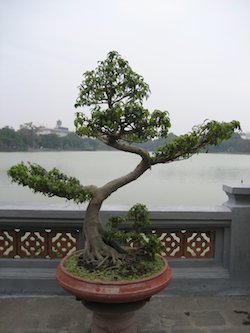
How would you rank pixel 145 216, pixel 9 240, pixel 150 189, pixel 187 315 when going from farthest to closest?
pixel 150 189 < pixel 9 240 < pixel 187 315 < pixel 145 216

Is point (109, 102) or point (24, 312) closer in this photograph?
point (109, 102)

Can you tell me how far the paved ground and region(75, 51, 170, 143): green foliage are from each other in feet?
4.72

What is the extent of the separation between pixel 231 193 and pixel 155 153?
1155 mm

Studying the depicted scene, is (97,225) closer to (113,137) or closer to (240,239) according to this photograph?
(113,137)

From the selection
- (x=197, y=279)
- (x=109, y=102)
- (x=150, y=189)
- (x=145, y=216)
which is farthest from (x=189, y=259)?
(x=150, y=189)

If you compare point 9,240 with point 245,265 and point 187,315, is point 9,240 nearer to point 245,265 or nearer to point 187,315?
point 187,315

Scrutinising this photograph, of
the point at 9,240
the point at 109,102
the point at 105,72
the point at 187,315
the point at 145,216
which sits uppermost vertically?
the point at 105,72

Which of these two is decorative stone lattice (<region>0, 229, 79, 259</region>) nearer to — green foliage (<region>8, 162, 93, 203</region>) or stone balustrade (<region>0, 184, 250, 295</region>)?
stone balustrade (<region>0, 184, 250, 295</region>)

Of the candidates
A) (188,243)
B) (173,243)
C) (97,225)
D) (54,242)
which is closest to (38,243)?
(54,242)

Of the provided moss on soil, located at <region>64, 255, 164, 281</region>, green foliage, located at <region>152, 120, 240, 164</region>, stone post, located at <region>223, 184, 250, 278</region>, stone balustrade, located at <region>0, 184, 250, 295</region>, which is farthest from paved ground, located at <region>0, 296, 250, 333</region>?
green foliage, located at <region>152, 120, 240, 164</region>

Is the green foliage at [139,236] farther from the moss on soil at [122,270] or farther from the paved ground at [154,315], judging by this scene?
the paved ground at [154,315]

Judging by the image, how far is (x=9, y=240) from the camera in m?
2.77

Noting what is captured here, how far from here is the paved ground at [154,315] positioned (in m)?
2.29

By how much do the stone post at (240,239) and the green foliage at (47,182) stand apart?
149 cm
